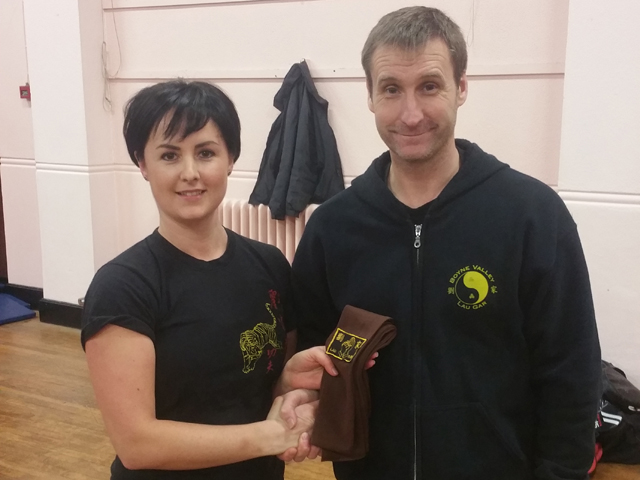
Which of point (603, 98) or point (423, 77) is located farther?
point (603, 98)

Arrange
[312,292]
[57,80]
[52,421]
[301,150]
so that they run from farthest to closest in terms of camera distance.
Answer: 1. [57,80]
2. [301,150]
3. [52,421]
4. [312,292]

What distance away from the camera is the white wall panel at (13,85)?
4578 mm

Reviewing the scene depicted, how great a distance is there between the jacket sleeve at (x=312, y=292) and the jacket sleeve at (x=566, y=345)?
0.48 meters

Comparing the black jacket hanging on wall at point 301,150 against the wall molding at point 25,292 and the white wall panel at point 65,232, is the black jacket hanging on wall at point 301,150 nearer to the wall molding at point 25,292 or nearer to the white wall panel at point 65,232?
the white wall panel at point 65,232

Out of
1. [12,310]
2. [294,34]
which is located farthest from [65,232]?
[294,34]

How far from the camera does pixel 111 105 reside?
4379 mm

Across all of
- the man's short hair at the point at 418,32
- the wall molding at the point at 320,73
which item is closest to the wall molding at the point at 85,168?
the wall molding at the point at 320,73

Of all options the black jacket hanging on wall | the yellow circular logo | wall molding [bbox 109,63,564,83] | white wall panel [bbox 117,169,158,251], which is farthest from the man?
white wall panel [bbox 117,169,158,251]

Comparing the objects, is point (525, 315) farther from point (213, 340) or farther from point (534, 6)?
point (534, 6)

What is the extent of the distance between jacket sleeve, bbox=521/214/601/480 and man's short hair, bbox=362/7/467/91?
424 millimetres

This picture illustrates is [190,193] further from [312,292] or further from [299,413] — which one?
[299,413]

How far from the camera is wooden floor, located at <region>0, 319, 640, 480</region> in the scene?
258cm

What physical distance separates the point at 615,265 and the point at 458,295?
6.04ft

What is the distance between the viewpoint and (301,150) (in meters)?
3.53
